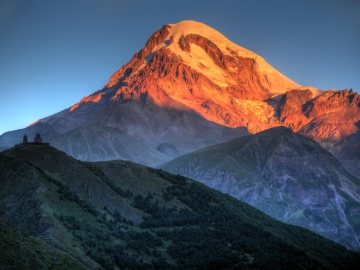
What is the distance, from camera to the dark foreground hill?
112562 mm

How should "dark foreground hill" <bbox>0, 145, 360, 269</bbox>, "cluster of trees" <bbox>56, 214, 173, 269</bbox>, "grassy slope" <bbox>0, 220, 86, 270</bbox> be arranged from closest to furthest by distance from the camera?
"grassy slope" <bbox>0, 220, 86, 270</bbox> < "cluster of trees" <bbox>56, 214, 173, 269</bbox> < "dark foreground hill" <bbox>0, 145, 360, 269</bbox>

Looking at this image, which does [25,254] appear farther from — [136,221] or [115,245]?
[136,221]

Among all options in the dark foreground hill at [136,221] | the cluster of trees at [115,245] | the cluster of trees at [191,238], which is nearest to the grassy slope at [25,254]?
the dark foreground hill at [136,221]

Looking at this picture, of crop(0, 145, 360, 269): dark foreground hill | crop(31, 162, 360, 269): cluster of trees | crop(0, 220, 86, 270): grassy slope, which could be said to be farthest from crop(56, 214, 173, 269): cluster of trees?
crop(0, 220, 86, 270): grassy slope

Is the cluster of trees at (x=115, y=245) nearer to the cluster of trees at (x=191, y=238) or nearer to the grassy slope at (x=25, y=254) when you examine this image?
the cluster of trees at (x=191, y=238)

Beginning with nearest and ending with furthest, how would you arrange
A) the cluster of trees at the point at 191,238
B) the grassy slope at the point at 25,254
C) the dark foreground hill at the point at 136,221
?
the grassy slope at the point at 25,254, the dark foreground hill at the point at 136,221, the cluster of trees at the point at 191,238

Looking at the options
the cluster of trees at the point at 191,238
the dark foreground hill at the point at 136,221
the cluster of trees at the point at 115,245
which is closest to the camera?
the cluster of trees at the point at 115,245

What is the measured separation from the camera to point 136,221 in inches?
5925

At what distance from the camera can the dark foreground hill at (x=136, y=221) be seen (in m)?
113

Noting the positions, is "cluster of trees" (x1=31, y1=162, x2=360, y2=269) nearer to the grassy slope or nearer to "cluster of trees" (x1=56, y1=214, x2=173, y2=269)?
"cluster of trees" (x1=56, y1=214, x2=173, y2=269)

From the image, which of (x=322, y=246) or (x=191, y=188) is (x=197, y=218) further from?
(x=322, y=246)

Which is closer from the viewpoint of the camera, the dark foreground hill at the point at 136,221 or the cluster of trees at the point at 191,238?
the dark foreground hill at the point at 136,221

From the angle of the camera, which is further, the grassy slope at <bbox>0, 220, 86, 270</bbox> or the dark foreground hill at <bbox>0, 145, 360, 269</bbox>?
the dark foreground hill at <bbox>0, 145, 360, 269</bbox>

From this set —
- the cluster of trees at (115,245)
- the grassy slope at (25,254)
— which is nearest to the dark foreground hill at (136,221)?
the cluster of trees at (115,245)
